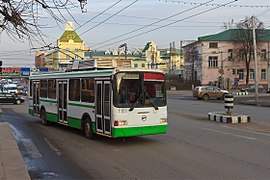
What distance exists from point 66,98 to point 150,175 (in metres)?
7.86

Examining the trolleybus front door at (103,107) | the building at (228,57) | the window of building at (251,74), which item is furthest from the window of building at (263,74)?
the trolleybus front door at (103,107)

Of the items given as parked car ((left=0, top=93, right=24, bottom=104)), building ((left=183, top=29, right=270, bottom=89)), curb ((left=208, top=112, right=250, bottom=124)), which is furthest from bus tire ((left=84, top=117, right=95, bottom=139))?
building ((left=183, top=29, right=270, bottom=89))

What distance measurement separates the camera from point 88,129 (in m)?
12.8

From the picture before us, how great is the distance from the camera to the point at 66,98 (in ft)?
48.5

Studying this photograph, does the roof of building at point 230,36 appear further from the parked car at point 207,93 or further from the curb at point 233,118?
the curb at point 233,118

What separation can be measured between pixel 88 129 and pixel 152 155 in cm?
362

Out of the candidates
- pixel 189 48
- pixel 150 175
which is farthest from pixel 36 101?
pixel 189 48

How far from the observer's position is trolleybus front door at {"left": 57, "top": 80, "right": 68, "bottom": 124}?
14970mm

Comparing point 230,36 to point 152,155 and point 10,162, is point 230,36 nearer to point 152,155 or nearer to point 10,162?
point 152,155

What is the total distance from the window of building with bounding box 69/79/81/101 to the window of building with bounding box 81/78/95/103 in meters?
0.35

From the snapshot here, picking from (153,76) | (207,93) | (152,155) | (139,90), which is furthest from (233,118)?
(207,93)

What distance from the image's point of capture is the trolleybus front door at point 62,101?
15.0 metres

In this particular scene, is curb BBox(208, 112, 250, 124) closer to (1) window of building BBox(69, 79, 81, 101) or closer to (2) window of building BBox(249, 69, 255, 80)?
(1) window of building BBox(69, 79, 81, 101)

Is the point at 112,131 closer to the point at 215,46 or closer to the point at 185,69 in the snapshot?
the point at 215,46
